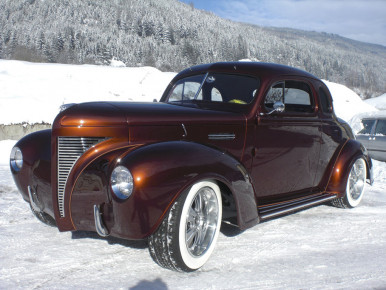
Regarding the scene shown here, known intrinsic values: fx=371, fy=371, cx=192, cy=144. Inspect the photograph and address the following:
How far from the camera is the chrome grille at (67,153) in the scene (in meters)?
2.86

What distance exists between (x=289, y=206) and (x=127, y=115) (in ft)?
6.40

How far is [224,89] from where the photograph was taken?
4078mm

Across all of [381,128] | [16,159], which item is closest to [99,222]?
[16,159]

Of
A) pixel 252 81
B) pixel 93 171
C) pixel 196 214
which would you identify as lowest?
pixel 196 214

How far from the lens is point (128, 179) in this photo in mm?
2551

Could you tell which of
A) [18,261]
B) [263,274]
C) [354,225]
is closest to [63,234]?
[18,261]

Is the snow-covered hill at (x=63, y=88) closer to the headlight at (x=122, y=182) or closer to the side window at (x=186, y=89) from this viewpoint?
the side window at (x=186, y=89)

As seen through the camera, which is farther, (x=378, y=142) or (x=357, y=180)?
(x=378, y=142)

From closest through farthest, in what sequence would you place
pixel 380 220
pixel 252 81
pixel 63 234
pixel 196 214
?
pixel 196 214 < pixel 63 234 < pixel 252 81 < pixel 380 220

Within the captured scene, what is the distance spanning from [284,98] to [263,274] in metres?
2.14

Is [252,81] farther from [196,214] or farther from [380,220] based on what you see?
[380,220]

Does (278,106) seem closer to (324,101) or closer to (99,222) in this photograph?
(324,101)

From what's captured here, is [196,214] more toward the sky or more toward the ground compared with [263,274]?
more toward the sky

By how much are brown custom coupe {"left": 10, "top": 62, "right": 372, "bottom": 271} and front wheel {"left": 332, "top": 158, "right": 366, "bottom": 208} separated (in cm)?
33
